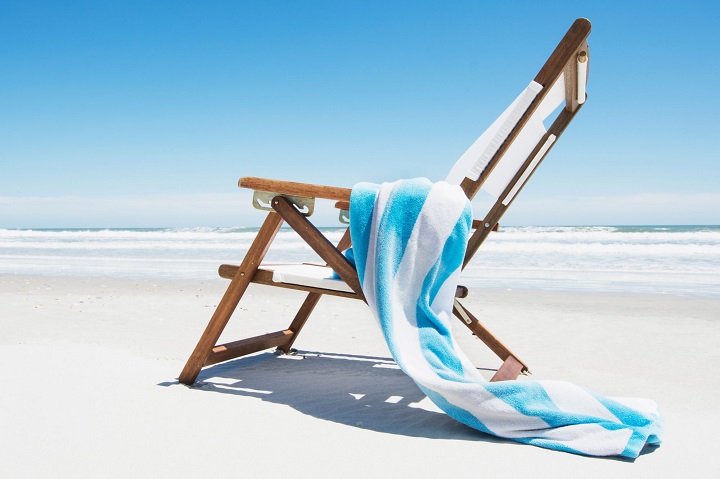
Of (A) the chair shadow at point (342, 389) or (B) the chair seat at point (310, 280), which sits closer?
(A) the chair shadow at point (342, 389)

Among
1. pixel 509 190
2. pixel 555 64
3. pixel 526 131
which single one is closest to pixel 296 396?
pixel 509 190

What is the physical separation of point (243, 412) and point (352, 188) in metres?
1.03

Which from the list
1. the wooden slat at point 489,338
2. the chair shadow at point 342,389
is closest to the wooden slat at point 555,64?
the wooden slat at point 489,338

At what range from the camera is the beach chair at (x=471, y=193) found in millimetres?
2533

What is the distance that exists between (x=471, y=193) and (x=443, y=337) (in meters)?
0.62

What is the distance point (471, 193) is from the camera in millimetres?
2562

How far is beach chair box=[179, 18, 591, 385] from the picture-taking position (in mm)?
2533

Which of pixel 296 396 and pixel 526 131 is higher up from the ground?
pixel 526 131

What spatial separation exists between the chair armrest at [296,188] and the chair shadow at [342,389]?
92 centimetres

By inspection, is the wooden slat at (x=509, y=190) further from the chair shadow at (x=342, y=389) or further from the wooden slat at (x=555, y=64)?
the chair shadow at (x=342, y=389)

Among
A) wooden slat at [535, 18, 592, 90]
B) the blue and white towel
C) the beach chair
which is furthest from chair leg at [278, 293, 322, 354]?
wooden slat at [535, 18, 592, 90]

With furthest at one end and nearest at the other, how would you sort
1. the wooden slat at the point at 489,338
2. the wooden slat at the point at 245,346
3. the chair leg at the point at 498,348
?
the wooden slat at the point at 489,338, the wooden slat at the point at 245,346, the chair leg at the point at 498,348

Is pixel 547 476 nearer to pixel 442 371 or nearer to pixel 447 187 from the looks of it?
pixel 442 371

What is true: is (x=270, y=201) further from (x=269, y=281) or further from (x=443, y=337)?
(x=443, y=337)
